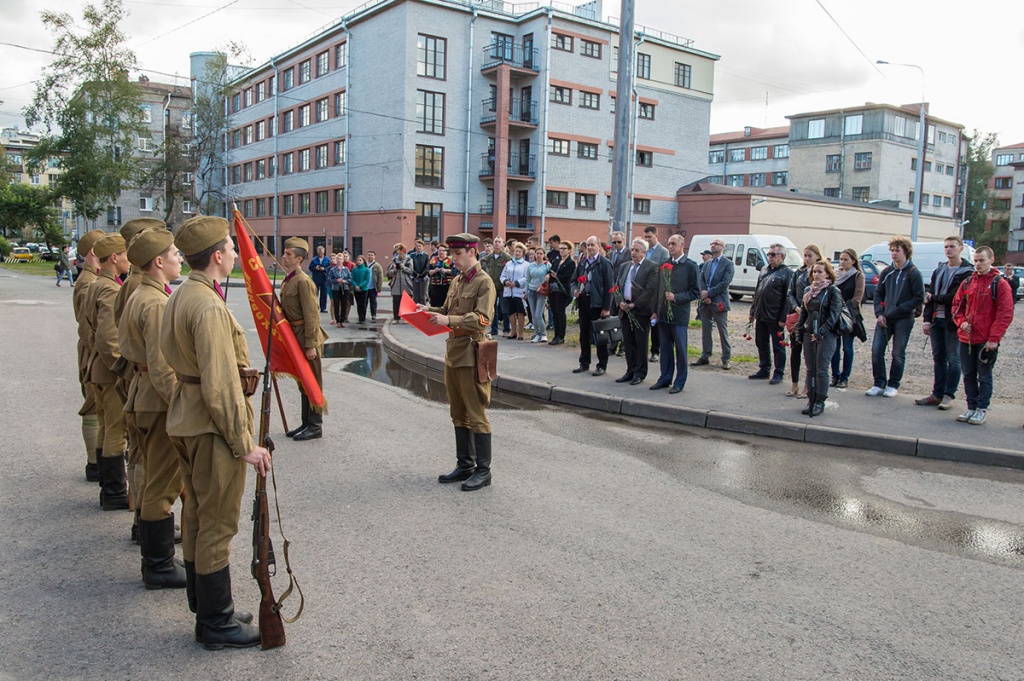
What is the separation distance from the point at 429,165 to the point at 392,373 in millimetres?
33415

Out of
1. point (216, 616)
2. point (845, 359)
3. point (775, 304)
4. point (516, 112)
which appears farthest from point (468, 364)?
point (516, 112)

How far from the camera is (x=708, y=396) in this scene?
9648mm

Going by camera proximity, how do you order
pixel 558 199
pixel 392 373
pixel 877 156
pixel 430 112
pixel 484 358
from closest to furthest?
1. pixel 484 358
2. pixel 392 373
3. pixel 430 112
4. pixel 558 199
5. pixel 877 156

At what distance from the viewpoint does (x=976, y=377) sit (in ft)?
27.8

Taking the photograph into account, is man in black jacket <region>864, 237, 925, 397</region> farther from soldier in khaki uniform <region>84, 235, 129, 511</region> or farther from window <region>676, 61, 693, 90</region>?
window <region>676, 61, 693, 90</region>

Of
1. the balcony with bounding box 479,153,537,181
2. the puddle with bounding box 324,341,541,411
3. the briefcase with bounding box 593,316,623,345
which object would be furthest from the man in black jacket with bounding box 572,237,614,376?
the balcony with bounding box 479,153,537,181

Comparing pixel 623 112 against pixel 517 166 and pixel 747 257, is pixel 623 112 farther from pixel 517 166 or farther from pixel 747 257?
pixel 517 166

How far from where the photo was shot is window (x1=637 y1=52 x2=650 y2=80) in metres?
49.0

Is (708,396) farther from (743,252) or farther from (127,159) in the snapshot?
(127,159)

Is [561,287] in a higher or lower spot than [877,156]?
lower

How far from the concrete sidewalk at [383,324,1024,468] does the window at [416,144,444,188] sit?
107 ft

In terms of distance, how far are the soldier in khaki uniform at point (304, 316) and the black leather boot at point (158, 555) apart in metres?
3.08

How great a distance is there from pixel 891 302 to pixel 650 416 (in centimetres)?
348

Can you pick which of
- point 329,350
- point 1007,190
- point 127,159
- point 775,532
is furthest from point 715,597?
point 1007,190
